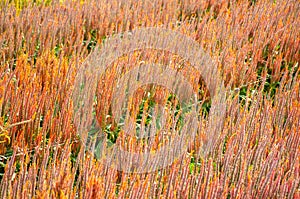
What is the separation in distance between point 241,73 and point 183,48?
0.52 m

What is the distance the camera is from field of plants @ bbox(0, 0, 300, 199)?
1.98m

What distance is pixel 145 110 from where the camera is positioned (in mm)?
2494

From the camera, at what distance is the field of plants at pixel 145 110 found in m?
1.98

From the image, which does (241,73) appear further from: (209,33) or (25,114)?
(25,114)

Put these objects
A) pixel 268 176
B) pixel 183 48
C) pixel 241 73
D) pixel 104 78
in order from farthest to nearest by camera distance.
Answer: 1. pixel 183 48
2. pixel 241 73
3. pixel 104 78
4. pixel 268 176

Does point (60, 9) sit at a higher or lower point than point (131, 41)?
higher

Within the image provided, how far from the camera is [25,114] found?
2574 mm

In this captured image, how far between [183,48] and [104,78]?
0.89 metres

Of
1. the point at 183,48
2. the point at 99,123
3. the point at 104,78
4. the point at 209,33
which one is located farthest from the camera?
the point at 209,33

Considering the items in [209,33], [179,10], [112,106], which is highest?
[179,10]

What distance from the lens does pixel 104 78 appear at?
3117 millimetres

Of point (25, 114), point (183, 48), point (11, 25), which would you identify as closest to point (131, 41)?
point (183, 48)

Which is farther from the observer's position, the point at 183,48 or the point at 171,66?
the point at 183,48

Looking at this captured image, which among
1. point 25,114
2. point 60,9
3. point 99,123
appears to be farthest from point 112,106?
point 60,9
